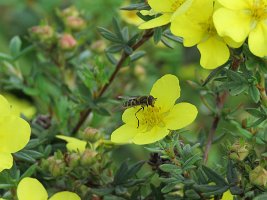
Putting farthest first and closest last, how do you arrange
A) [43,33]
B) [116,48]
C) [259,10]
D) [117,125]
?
[43,33] < [117,125] < [116,48] < [259,10]

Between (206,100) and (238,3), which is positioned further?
(206,100)

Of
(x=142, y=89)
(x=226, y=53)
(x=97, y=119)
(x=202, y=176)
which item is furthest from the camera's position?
(x=142, y=89)

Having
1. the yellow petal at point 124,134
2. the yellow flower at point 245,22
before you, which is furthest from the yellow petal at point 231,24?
the yellow petal at point 124,134

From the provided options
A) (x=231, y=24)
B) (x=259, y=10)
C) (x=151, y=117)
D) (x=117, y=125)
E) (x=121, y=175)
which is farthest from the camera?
(x=117, y=125)

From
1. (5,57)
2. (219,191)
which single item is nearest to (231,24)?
(219,191)

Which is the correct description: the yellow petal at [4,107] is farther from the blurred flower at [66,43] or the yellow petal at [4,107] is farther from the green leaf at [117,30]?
the blurred flower at [66,43]

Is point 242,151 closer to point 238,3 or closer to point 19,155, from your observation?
point 238,3

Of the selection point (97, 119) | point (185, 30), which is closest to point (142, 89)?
point (97, 119)

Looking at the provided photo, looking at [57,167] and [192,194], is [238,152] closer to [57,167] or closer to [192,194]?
[192,194]
